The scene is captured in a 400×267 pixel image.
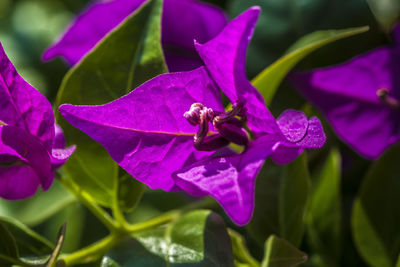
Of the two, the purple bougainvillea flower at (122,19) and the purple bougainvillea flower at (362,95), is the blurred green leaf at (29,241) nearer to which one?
the purple bougainvillea flower at (122,19)

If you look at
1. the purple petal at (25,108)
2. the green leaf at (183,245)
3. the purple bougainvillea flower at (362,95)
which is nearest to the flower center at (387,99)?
the purple bougainvillea flower at (362,95)

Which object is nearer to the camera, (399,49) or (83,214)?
(399,49)

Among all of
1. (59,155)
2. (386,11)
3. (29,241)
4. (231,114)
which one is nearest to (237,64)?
(231,114)

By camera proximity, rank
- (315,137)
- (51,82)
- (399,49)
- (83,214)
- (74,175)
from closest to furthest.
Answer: (315,137) → (74,175) → (399,49) → (83,214) → (51,82)

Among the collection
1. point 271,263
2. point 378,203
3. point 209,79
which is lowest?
point 378,203

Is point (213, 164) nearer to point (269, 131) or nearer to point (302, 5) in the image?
point (269, 131)

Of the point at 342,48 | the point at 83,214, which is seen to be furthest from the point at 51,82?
the point at 342,48

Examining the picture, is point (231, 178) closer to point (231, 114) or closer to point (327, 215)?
point (231, 114)
